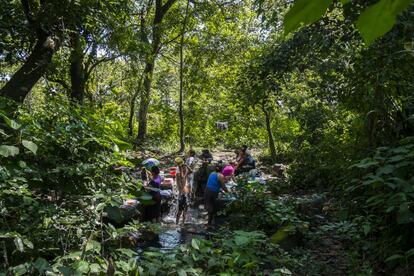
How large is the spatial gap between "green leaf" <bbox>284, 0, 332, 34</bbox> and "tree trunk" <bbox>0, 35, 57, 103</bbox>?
6.19 metres

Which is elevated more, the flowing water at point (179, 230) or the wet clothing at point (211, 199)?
the wet clothing at point (211, 199)

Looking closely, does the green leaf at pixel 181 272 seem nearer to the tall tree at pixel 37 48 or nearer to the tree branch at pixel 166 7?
the tall tree at pixel 37 48

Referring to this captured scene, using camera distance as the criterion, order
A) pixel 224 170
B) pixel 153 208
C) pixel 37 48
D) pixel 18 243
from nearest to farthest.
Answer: pixel 18 243
pixel 37 48
pixel 153 208
pixel 224 170

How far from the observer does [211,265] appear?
12.5 feet

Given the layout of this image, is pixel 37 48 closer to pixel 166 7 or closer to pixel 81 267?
pixel 81 267

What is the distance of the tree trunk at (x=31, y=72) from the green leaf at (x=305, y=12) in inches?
244

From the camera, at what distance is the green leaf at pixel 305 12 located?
0.70 metres

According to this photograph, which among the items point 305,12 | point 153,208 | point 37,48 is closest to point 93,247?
point 305,12

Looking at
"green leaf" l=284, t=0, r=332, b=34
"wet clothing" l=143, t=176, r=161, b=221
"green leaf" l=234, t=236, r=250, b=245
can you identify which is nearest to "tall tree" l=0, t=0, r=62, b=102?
"wet clothing" l=143, t=176, r=161, b=221

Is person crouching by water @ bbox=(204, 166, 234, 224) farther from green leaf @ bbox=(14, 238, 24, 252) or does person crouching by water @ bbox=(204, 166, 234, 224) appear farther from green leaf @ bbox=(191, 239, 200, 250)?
green leaf @ bbox=(14, 238, 24, 252)

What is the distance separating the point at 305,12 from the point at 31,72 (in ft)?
22.4

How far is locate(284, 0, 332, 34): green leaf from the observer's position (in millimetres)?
700

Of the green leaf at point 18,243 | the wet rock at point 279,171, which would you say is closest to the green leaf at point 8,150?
the green leaf at point 18,243

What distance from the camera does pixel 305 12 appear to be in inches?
27.9
